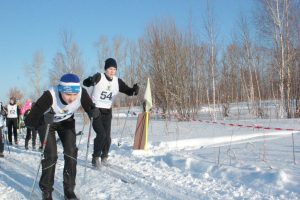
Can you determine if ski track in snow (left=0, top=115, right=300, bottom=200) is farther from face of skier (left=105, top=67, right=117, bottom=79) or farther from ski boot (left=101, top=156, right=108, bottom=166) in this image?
face of skier (left=105, top=67, right=117, bottom=79)

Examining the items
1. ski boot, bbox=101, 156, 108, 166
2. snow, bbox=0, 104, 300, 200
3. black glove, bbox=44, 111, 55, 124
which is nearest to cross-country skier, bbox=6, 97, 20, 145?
snow, bbox=0, 104, 300, 200

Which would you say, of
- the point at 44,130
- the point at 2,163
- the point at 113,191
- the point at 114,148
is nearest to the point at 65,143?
the point at 44,130

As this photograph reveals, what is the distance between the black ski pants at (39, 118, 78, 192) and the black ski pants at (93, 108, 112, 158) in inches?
69.3

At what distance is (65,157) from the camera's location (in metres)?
4.63

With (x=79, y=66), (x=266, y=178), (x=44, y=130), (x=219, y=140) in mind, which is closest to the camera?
(x=44, y=130)

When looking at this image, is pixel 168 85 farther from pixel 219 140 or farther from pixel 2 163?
pixel 2 163

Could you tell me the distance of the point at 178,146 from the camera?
9.49m

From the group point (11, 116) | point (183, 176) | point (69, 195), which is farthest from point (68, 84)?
point (11, 116)

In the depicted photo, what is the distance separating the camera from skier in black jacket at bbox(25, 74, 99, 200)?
4273 millimetres

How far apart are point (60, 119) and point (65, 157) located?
481mm

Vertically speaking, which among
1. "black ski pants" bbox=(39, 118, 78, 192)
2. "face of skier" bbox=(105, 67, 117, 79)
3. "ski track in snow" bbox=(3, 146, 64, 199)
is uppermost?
"face of skier" bbox=(105, 67, 117, 79)

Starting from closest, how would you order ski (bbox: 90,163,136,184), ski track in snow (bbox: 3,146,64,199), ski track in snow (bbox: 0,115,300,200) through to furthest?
ski track in snow (bbox: 0,115,300,200) < ski track in snow (bbox: 3,146,64,199) < ski (bbox: 90,163,136,184)

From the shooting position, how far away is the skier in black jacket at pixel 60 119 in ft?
14.0

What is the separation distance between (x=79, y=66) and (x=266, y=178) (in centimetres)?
2678
